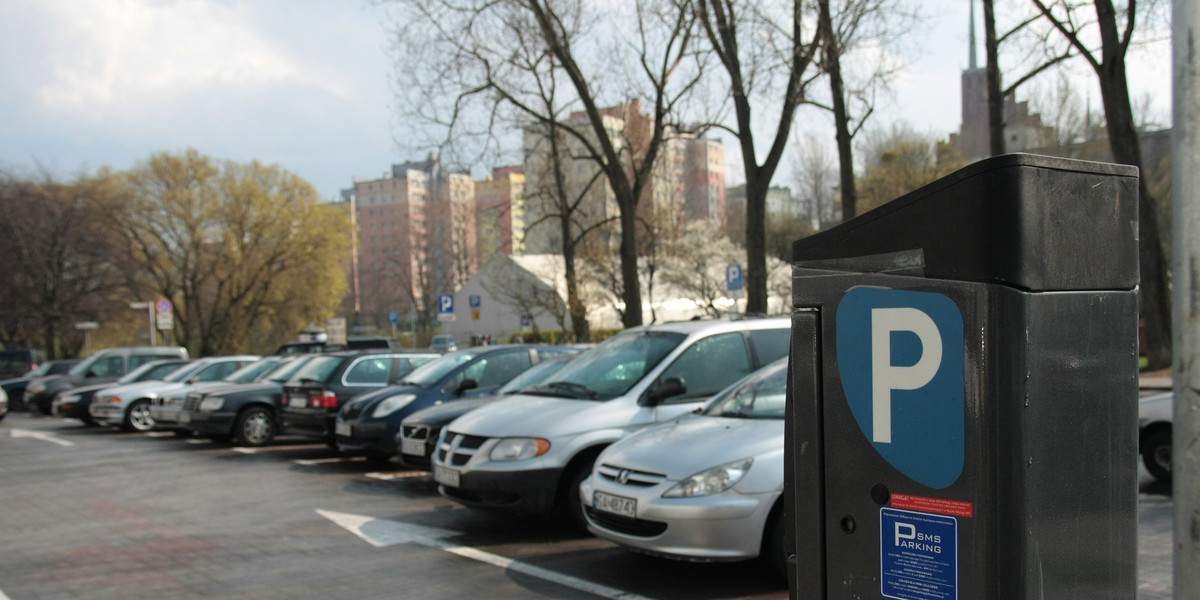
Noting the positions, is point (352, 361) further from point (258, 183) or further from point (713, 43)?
point (258, 183)

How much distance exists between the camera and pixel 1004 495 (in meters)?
2.51

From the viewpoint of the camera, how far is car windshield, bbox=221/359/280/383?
1834 cm

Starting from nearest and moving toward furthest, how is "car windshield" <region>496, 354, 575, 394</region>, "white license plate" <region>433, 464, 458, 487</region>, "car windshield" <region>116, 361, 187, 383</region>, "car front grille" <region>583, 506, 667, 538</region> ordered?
"car front grille" <region>583, 506, 667, 538</region>, "white license plate" <region>433, 464, 458, 487</region>, "car windshield" <region>496, 354, 575, 394</region>, "car windshield" <region>116, 361, 187, 383</region>

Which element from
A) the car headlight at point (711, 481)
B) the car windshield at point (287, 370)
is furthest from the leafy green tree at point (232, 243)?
the car headlight at point (711, 481)

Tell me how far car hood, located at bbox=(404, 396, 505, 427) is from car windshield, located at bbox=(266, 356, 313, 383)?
5823 mm

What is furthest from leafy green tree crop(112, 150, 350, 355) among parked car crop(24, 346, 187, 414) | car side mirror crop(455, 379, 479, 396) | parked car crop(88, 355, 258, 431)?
car side mirror crop(455, 379, 479, 396)

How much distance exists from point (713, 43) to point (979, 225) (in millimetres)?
16618

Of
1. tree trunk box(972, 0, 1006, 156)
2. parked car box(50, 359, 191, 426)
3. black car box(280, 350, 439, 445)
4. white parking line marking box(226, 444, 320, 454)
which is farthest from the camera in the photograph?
parked car box(50, 359, 191, 426)

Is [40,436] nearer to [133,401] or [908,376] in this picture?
[133,401]

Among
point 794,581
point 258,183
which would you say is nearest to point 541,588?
point 794,581

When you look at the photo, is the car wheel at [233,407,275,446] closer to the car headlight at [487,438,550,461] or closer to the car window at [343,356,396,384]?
the car window at [343,356,396,384]

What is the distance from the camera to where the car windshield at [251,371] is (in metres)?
18.3

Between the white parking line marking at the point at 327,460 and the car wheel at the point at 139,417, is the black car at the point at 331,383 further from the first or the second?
the car wheel at the point at 139,417

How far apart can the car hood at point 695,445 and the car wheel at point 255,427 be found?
1029cm
